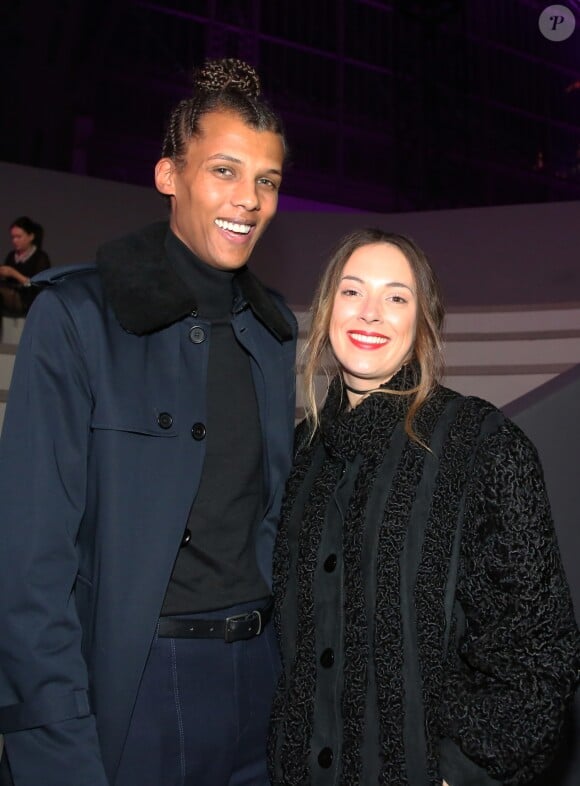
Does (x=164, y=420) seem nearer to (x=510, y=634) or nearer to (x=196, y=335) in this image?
(x=196, y=335)

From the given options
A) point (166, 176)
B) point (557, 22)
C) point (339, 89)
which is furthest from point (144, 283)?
point (339, 89)

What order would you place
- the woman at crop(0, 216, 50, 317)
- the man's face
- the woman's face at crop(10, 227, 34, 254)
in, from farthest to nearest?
the woman's face at crop(10, 227, 34, 254) → the woman at crop(0, 216, 50, 317) → the man's face

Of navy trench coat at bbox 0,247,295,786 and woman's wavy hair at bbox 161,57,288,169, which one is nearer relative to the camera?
navy trench coat at bbox 0,247,295,786

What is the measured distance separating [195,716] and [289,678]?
17 centimetres

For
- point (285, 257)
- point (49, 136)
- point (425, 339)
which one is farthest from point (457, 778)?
point (49, 136)

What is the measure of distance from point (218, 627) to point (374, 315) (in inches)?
24.1

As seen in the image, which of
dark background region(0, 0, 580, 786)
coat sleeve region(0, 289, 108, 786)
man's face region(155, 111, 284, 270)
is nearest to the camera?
coat sleeve region(0, 289, 108, 786)

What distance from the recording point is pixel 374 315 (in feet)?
5.36

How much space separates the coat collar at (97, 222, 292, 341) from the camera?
1558 mm

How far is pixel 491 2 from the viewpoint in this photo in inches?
440

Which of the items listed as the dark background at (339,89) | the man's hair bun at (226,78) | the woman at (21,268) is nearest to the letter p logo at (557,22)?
the dark background at (339,89)

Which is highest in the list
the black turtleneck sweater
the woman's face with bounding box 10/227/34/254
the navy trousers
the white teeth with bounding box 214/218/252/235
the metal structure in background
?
the metal structure in background

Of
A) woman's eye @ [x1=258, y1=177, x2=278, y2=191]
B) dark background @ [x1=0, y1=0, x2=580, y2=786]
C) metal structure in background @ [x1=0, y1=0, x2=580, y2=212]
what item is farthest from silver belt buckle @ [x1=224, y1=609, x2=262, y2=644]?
metal structure in background @ [x1=0, y1=0, x2=580, y2=212]

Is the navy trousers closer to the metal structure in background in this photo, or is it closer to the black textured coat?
the black textured coat
